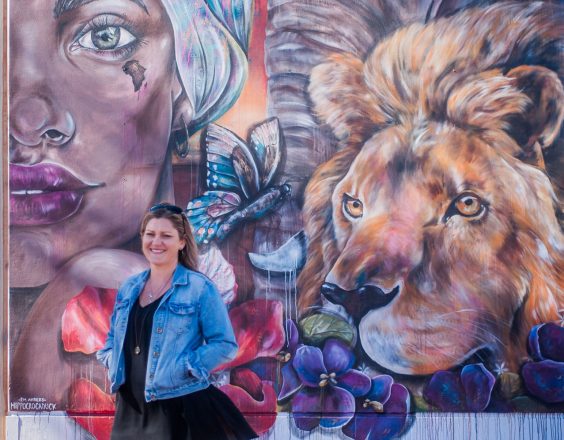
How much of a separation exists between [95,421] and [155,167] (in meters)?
1.67

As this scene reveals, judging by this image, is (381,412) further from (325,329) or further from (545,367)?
(545,367)

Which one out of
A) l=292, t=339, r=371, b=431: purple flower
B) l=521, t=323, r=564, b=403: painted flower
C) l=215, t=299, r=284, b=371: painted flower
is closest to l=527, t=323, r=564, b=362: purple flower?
l=521, t=323, r=564, b=403: painted flower

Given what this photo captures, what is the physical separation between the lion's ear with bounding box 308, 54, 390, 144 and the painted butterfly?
0.35 metres

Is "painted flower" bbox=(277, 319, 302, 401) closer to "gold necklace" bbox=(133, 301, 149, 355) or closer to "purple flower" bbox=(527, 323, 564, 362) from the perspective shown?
"purple flower" bbox=(527, 323, 564, 362)

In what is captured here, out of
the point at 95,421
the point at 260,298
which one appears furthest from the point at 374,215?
the point at 95,421

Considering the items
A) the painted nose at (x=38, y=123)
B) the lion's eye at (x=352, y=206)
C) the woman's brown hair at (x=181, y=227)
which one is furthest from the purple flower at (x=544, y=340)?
the painted nose at (x=38, y=123)

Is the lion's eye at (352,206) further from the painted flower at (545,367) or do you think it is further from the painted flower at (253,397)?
the painted flower at (545,367)

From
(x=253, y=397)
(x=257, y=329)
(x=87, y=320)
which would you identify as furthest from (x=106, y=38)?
(x=253, y=397)

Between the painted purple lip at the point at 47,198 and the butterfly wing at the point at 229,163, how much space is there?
782mm

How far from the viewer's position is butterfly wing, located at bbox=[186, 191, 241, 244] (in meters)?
5.91

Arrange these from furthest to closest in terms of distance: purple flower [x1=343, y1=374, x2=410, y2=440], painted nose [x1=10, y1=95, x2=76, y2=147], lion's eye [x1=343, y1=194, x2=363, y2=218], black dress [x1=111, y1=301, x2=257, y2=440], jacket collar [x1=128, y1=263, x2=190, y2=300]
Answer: painted nose [x1=10, y1=95, x2=76, y2=147], lion's eye [x1=343, y1=194, x2=363, y2=218], purple flower [x1=343, y1=374, x2=410, y2=440], jacket collar [x1=128, y1=263, x2=190, y2=300], black dress [x1=111, y1=301, x2=257, y2=440]

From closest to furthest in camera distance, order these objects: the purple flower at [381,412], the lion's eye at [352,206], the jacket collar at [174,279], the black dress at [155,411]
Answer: the black dress at [155,411] → the jacket collar at [174,279] → the purple flower at [381,412] → the lion's eye at [352,206]

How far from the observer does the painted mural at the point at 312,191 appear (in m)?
5.79

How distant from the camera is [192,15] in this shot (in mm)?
5977
